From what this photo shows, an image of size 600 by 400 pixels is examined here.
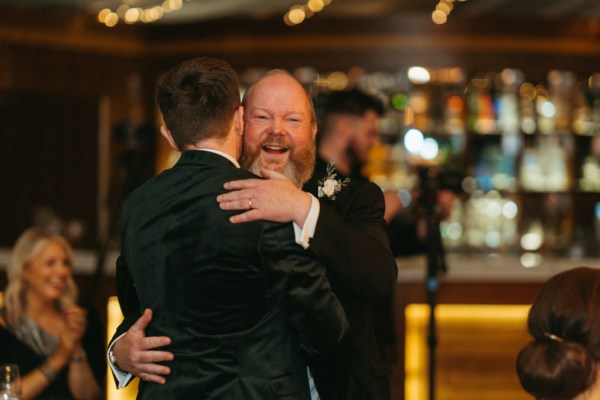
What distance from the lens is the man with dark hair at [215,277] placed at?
6.72 feet

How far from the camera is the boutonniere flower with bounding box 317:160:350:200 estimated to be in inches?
102

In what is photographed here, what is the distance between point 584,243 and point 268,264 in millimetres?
5234

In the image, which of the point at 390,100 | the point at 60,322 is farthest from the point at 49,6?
the point at 60,322

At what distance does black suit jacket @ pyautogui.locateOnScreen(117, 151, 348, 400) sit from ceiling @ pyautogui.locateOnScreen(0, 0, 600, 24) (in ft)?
17.8

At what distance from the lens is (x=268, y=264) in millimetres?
2039

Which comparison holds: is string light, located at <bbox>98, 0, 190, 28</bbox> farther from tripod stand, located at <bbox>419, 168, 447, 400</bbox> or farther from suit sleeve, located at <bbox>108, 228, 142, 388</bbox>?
suit sleeve, located at <bbox>108, 228, 142, 388</bbox>

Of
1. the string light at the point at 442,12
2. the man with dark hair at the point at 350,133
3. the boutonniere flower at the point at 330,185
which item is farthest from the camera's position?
the string light at the point at 442,12

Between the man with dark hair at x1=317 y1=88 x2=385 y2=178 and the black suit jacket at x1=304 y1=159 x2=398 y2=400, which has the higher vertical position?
the man with dark hair at x1=317 y1=88 x2=385 y2=178

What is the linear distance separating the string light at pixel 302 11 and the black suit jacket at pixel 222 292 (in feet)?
17.8

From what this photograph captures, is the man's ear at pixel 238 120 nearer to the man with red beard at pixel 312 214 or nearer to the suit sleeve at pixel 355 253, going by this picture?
the man with red beard at pixel 312 214

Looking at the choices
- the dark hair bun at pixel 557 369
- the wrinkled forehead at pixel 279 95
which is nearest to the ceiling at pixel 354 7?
the wrinkled forehead at pixel 279 95

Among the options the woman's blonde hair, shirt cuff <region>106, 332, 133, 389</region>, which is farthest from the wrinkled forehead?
the woman's blonde hair

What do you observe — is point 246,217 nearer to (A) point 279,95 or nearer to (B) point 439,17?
(A) point 279,95

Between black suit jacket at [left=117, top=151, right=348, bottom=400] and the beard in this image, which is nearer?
black suit jacket at [left=117, top=151, right=348, bottom=400]
